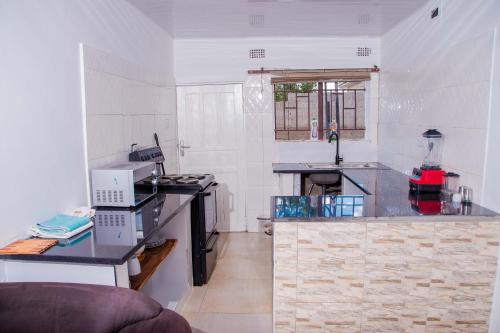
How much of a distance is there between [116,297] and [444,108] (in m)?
2.51

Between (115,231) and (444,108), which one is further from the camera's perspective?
(444,108)

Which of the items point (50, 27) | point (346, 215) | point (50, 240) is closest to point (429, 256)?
point (346, 215)

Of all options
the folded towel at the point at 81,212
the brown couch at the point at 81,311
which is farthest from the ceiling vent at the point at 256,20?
the brown couch at the point at 81,311

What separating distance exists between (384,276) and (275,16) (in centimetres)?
242

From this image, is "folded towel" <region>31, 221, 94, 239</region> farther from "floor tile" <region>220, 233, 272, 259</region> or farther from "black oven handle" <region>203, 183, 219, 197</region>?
"floor tile" <region>220, 233, 272, 259</region>

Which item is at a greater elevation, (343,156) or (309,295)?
(343,156)

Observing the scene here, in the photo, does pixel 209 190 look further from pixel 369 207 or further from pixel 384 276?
pixel 384 276

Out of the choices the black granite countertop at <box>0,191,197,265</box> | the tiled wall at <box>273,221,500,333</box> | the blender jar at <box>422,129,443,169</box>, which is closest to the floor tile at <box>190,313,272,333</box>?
the tiled wall at <box>273,221,500,333</box>

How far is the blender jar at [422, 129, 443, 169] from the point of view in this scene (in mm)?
2713

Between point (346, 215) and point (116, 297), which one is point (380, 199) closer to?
point (346, 215)

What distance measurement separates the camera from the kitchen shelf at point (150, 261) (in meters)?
2.10

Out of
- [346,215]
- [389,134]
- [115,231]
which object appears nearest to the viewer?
[115,231]

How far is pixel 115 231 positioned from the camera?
6.40 ft

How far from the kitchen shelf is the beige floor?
0.50 metres
